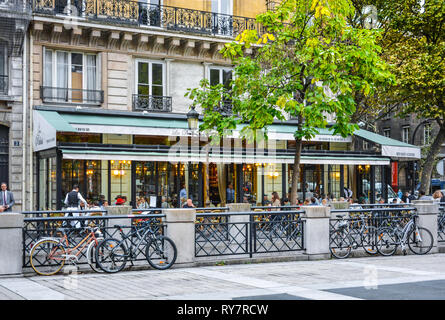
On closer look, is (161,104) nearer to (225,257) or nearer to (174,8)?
(174,8)

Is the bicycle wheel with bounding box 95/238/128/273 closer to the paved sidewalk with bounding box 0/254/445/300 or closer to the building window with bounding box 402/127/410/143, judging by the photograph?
the paved sidewalk with bounding box 0/254/445/300

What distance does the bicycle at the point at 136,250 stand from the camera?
1212cm

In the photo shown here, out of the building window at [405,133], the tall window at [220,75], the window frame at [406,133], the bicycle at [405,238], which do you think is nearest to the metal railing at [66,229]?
the bicycle at [405,238]

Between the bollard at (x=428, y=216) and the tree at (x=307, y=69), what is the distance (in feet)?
10.1

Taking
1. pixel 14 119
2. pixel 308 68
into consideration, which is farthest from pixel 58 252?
pixel 14 119

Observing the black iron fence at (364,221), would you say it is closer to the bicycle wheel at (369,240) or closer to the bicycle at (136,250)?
the bicycle wheel at (369,240)

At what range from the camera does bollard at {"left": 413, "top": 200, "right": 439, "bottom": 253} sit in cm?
1595

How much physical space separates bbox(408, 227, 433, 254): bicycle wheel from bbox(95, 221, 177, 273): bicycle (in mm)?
6606

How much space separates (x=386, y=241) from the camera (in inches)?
612

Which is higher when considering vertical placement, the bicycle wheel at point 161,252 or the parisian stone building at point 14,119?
the parisian stone building at point 14,119

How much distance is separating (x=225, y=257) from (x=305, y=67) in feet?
21.2

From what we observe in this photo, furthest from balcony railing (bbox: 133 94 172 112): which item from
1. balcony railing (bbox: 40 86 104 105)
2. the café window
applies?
the café window

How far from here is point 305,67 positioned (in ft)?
57.7

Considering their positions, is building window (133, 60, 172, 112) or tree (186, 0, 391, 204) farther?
building window (133, 60, 172, 112)
